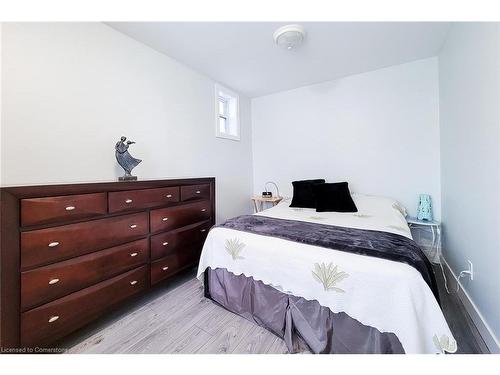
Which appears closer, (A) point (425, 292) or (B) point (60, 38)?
(A) point (425, 292)

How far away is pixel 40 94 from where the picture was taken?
4.78 ft

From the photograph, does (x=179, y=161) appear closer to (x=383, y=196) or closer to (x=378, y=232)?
(x=378, y=232)

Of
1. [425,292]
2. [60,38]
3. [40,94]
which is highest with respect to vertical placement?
[60,38]

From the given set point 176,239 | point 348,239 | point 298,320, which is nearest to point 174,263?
point 176,239

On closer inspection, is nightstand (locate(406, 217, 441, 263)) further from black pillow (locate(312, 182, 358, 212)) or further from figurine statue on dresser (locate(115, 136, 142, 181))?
figurine statue on dresser (locate(115, 136, 142, 181))

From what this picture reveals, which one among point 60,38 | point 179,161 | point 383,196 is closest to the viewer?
point 60,38

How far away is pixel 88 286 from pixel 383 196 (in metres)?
3.21

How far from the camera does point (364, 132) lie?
2795mm

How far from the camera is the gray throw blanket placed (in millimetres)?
1096

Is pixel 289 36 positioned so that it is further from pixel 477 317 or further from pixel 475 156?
pixel 477 317

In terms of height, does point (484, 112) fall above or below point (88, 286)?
above

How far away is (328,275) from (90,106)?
2.23 metres
